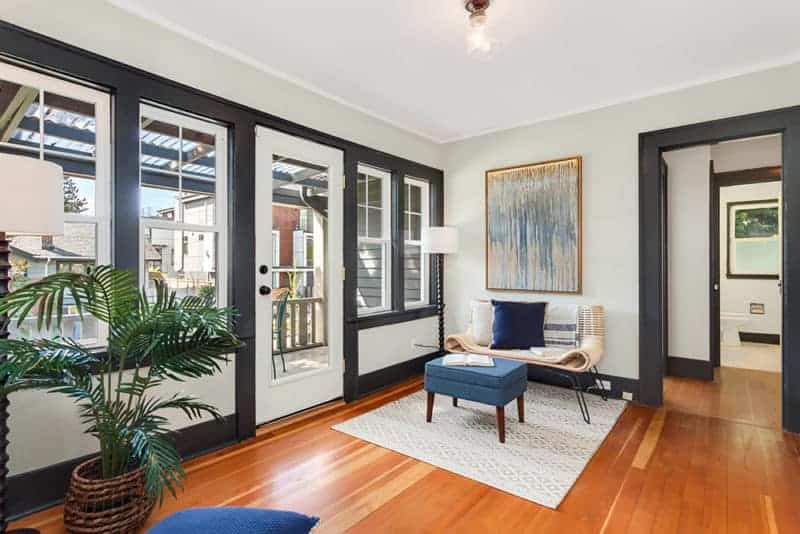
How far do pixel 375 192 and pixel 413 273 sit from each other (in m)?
1.02

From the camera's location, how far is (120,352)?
1860 mm

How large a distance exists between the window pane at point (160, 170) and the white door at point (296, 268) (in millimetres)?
517

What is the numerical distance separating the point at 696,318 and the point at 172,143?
4.93 metres

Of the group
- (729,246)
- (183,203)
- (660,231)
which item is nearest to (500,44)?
(660,231)

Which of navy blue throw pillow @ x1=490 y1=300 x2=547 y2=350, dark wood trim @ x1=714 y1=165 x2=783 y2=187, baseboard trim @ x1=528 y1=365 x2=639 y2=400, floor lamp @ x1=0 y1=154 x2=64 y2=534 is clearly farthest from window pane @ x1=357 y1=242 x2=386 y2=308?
dark wood trim @ x1=714 y1=165 x2=783 y2=187

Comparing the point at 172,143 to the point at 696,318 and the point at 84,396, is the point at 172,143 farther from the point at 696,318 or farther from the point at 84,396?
the point at 696,318

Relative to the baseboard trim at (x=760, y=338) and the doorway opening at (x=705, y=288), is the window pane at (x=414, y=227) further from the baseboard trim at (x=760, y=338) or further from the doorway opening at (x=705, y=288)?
the baseboard trim at (x=760, y=338)

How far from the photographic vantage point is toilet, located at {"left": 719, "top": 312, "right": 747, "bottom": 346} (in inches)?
221

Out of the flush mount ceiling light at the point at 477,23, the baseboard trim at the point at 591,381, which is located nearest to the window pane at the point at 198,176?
the flush mount ceiling light at the point at 477,23

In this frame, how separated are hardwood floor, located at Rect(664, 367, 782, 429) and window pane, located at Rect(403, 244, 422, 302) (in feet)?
8.20

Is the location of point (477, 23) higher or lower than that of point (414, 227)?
higher

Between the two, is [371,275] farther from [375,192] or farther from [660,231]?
[660,231]

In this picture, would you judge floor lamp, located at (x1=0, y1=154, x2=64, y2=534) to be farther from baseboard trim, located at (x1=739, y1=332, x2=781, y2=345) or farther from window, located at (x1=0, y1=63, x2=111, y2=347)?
baseboard trim, located at (x1=739, y1=332, x2=781, y2=345)

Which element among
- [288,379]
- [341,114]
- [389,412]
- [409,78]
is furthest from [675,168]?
[288,379]
